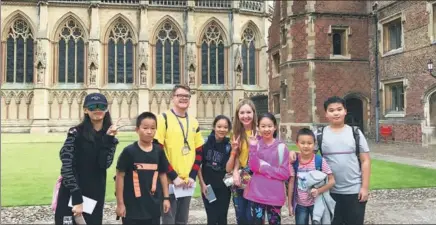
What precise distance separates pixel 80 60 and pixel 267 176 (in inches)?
1016

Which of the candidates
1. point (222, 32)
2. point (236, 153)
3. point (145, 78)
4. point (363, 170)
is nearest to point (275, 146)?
point (236, 153)

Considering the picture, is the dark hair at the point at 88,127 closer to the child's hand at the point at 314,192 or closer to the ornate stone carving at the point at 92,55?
the child's hand at the point at 314,192

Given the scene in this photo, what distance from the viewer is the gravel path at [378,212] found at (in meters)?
4.77

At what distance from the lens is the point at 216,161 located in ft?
13.0

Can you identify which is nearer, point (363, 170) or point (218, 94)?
point (363, 170)

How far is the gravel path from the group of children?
1213mm

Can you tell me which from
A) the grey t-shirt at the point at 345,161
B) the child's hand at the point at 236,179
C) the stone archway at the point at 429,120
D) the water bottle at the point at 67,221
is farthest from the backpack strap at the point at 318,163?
the stone archway at the point at 429,120

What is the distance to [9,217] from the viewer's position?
16.6 feet

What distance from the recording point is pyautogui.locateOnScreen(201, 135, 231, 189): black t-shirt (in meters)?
3.96

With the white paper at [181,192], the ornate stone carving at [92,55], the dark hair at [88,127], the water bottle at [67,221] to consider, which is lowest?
the water bottle at [67,221]

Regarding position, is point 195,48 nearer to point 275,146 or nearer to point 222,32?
point 222,32

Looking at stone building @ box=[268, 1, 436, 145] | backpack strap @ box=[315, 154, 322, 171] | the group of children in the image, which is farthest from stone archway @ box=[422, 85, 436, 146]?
backpack strap @ box=[315, 154, 322, 171]

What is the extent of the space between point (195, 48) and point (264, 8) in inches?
271

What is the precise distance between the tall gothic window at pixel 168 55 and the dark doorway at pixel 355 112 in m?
14.1
